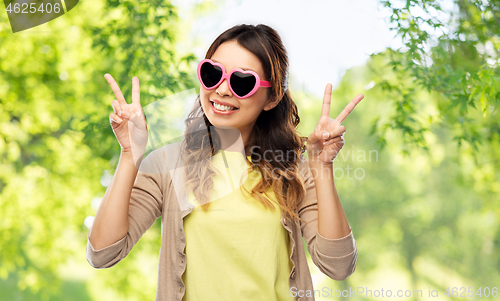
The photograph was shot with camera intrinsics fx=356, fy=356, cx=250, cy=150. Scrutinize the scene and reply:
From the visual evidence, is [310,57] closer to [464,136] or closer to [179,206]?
[464,136]

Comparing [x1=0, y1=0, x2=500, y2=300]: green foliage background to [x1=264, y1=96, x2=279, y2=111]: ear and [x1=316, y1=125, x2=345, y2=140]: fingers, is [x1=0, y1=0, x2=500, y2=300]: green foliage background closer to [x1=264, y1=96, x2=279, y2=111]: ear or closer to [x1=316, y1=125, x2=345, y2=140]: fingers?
[x1=264, y1=96, x2=279, y2=111]: ear

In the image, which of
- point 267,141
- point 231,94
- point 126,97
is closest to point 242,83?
point 231,94

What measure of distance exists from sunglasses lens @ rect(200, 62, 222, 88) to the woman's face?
3 cm

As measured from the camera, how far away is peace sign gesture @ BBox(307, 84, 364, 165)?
1263mm

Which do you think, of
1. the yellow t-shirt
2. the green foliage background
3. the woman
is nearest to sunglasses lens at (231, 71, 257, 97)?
the woman

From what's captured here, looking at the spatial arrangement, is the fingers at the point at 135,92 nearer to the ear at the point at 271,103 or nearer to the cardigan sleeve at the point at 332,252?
the ear at the point at 271,103

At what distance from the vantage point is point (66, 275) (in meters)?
8.62

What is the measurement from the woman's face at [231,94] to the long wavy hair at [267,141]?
0.03m

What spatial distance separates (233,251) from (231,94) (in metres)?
0.57

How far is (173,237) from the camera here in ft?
4.27

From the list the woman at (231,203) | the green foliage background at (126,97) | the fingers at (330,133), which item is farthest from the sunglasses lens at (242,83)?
the green foliage background at (126,97)

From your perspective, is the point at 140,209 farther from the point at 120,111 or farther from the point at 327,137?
the point at 327,137

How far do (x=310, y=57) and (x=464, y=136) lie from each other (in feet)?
5.51

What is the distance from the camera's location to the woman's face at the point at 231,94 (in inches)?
52.2
